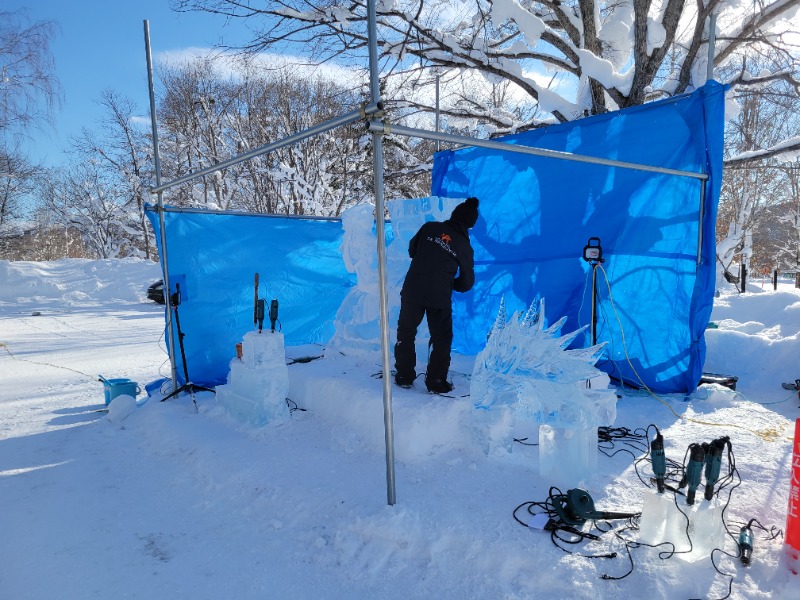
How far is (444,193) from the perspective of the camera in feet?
22.9

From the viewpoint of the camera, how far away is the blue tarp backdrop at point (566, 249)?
479 centimetres

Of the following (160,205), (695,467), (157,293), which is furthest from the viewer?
(157,293)

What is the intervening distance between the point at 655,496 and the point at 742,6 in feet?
25.6

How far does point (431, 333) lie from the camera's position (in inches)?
170

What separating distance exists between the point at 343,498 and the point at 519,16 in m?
6.95

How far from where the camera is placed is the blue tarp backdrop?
4.79m

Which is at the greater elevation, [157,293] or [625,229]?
[625,229]

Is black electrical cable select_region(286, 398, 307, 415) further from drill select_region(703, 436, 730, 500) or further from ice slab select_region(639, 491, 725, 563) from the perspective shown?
drill select_region(703, 436, 730, 500)

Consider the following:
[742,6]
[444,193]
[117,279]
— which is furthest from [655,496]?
[117,279]

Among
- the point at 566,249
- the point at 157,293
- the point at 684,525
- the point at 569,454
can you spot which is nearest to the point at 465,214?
the point at 566,249

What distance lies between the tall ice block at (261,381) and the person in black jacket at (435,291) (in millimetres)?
1110

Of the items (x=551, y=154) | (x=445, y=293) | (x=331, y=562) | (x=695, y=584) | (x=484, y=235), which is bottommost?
(x=331, y=562)

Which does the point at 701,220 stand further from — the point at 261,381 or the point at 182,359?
the point at 182,359

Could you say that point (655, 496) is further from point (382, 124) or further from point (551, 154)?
point (382, 124)
